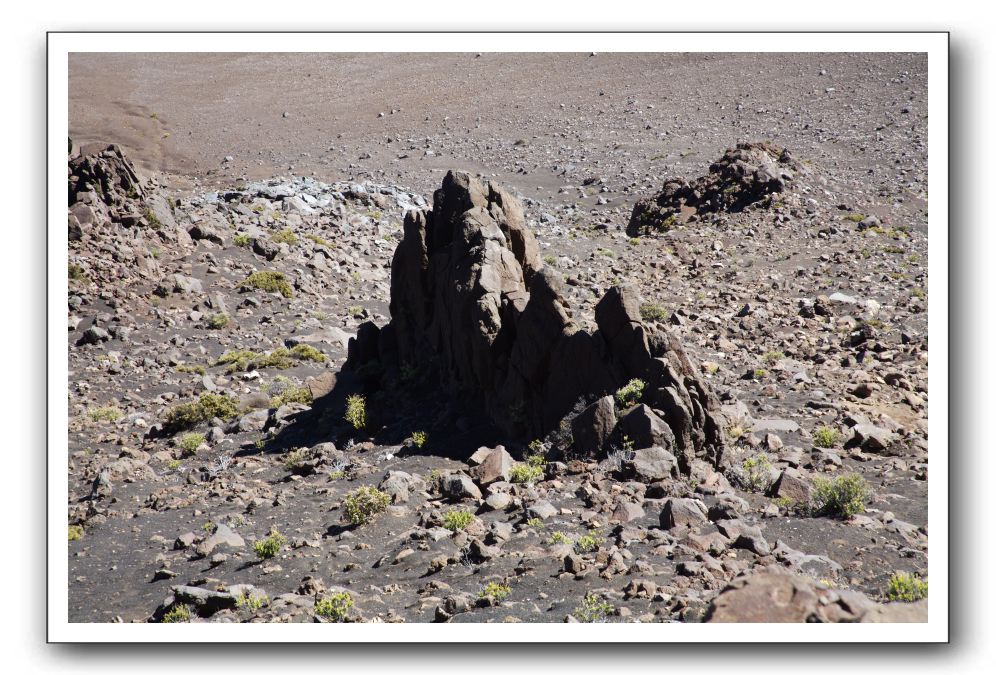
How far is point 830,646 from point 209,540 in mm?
9731

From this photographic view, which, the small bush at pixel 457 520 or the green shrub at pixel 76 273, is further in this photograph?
the green shrub at pixel 76 273

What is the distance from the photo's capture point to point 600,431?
14.0 m

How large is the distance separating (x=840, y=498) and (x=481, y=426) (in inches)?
294

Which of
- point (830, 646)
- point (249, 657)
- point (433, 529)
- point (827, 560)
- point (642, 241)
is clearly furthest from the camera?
point (642, 241)

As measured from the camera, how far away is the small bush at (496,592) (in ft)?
31.9

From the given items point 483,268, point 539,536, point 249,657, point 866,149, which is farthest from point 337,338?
point 866,149

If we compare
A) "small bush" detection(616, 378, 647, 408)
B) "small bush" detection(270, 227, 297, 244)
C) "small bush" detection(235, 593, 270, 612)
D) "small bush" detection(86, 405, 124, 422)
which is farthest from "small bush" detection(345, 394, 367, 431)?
"small bush" detection(270, 227, 297, 244)

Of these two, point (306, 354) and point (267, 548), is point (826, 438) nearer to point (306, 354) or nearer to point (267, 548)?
point (267, 548)

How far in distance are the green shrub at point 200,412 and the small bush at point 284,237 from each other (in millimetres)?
13371

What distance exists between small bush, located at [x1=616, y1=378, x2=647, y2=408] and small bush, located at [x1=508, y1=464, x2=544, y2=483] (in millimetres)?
1944

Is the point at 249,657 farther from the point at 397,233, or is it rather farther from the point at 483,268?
the point at 397,233

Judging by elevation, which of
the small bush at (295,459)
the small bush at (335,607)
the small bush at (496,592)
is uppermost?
the small bush at (295,459)

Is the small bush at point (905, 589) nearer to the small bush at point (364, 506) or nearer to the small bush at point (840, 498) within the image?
the small bush at point (840, 498)

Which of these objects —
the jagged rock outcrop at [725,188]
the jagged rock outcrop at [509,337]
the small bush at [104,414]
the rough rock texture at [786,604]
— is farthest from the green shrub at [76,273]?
the rough rock texture at [786,604]
